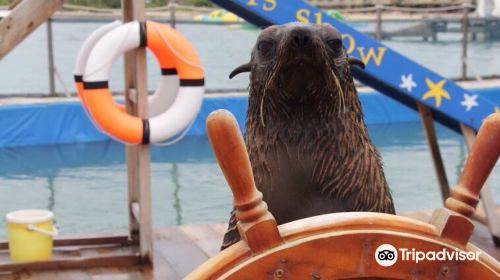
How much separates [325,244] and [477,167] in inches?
9.5

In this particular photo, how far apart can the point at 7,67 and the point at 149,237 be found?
842 centimetres

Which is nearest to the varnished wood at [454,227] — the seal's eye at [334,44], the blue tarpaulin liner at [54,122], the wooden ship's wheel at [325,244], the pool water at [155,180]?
the wooden ship's wheel at [325,244]

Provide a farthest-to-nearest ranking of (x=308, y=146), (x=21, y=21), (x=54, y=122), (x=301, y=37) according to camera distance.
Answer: (x=54, y=122) < (x=21, y=21) < (x=308, y=146) < (x=301, y=37)

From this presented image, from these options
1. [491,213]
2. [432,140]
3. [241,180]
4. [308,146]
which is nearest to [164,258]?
[432,140]

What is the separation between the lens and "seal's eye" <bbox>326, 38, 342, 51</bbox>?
5.21 ft

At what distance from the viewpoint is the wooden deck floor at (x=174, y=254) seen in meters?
3.52

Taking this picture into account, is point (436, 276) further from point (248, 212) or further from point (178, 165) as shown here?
point (178, 165)

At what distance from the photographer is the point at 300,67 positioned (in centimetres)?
146

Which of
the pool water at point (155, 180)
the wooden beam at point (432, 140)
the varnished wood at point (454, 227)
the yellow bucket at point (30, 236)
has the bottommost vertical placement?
the pool water at point (155, 180)

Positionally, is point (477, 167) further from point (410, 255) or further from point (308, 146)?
point (308, 146)

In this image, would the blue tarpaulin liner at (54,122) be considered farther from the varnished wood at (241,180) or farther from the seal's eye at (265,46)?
the varnished wood at (241,180)

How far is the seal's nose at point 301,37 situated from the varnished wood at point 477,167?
0.50 m

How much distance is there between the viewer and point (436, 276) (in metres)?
0.96

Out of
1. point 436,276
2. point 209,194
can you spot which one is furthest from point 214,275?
point 209,194
